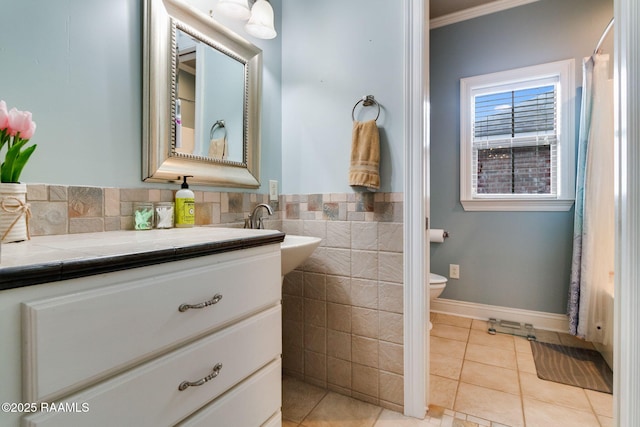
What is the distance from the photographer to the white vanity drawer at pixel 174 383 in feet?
1.80

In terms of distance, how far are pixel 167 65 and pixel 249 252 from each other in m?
0.83

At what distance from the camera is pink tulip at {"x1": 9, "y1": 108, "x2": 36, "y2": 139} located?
2.28 ft

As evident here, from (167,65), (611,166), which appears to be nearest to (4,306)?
(167,65)

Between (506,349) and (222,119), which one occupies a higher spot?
(222,119)

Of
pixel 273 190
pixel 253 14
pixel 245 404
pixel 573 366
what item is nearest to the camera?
pixel 245 404

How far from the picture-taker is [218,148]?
142cm

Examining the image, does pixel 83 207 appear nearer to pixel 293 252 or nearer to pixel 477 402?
pixel 293 252

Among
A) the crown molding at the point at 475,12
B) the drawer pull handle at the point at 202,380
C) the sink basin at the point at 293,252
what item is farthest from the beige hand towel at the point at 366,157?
the crown molding at the point at 475,12

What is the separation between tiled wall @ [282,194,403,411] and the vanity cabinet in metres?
0.66

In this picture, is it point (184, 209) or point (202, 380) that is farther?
point (184, 209)

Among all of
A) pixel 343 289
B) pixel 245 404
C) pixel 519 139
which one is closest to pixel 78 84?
pixel 245 404

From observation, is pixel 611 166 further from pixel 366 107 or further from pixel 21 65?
pixel 21 65

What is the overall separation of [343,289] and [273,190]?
687 millimetres

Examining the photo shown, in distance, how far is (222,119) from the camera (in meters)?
1.44
